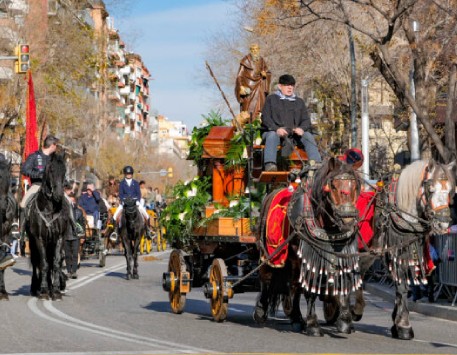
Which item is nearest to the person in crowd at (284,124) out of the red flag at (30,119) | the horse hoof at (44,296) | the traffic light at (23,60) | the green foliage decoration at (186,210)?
the green foliage decoration at (186,210)

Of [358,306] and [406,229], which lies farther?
[358,306]

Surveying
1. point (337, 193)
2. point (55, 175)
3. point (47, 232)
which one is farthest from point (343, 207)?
point (47, 232)

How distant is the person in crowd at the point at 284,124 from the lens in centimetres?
1545

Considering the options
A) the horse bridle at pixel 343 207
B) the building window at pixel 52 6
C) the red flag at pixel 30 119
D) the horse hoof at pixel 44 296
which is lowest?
the horse hoof at pixel 44 296

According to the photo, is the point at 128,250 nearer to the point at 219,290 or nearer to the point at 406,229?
the point at 219,290

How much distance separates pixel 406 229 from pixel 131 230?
45.8ft

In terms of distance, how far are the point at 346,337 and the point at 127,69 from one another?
142 m

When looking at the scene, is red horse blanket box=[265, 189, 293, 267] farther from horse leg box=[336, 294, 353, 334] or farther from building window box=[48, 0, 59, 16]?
building window box=[48, 0, 59, 16]

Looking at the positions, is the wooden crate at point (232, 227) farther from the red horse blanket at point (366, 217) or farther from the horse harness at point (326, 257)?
the horse harness at point (326, 257)

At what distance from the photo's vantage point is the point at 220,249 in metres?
16.6

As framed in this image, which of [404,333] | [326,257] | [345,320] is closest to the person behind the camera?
[326,257]

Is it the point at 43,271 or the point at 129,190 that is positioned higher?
the point at 129,190

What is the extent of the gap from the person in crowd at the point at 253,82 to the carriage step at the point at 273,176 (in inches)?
131

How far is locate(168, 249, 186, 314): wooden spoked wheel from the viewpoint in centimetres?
1656
